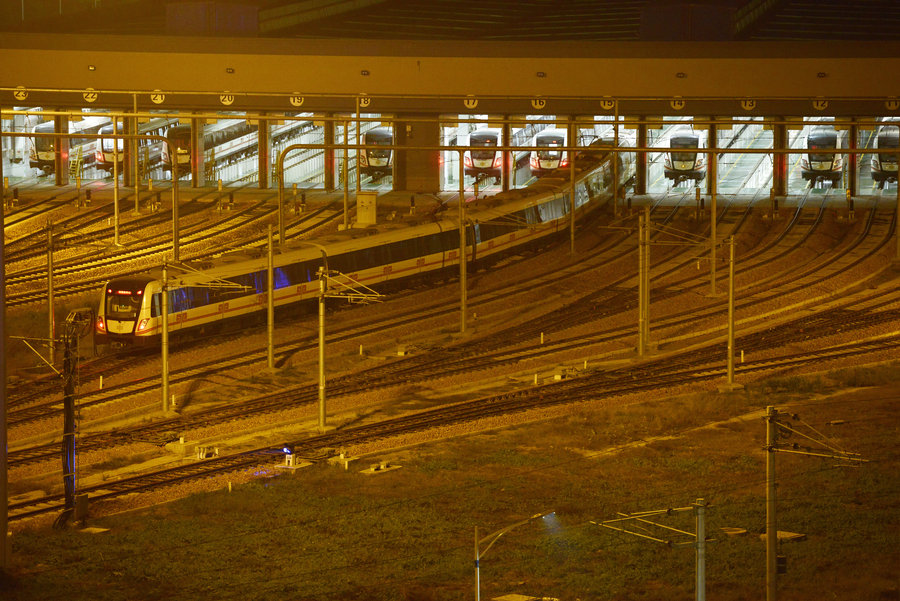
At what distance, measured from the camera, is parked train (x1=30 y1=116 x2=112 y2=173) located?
5897cm

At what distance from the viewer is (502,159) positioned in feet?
192

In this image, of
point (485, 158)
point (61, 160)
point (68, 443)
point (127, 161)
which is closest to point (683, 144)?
point (485, 158)

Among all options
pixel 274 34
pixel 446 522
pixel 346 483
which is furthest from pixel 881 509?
pixel 274 34

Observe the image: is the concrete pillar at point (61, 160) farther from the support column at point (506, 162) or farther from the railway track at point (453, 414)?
the railway track at point (453, 414)

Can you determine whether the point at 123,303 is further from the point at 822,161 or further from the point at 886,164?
the point at 886,164

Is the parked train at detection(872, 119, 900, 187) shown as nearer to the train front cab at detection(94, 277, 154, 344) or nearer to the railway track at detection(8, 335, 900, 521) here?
the railway track at detection(8, 335, 900, 521)

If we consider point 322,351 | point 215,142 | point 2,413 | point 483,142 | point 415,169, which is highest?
point 483,142

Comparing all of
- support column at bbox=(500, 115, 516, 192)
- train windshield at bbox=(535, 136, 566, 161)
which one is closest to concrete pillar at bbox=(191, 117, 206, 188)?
support column at bbox=(500, 115, 516, 192)

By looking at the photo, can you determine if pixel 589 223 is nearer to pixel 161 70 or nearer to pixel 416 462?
pixel 161 70

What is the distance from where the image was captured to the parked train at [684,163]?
5684 centimetres

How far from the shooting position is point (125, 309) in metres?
34.9

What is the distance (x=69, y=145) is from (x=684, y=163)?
1074 inches

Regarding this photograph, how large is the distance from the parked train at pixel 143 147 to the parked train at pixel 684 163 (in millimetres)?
22113

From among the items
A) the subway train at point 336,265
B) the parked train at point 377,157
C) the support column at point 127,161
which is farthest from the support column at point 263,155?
the subway train at point 336,265
